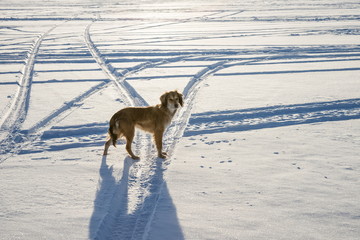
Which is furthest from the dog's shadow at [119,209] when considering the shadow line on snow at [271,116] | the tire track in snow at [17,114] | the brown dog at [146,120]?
the shadow line on snow at [271,116]

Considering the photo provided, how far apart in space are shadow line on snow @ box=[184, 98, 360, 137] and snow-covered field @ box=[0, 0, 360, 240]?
0.12 feet

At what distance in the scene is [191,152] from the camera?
644 cm

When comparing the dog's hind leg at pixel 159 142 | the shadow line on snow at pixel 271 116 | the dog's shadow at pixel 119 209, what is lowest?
the dog's shadow at pixel 119 209

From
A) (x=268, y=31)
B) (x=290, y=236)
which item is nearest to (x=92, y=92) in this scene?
(x=290, y=236)

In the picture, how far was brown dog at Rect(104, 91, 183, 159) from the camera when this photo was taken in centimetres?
602

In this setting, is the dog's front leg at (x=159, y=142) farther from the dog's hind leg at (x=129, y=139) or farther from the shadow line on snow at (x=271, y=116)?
the shadow line on snow at (x=271, y=116)

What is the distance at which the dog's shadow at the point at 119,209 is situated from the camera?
415cm

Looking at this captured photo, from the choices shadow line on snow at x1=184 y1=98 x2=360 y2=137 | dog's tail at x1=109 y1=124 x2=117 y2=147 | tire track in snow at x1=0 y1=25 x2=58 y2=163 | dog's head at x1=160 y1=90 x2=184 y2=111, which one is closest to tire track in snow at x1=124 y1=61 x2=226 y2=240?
shadow line on snow at x1=184 y1=98 x2=360 y2=137

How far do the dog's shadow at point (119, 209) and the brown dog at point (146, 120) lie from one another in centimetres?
57

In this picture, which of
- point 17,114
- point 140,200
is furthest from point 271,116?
point 17,114

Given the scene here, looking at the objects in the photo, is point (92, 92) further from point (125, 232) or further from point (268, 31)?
point (268, 31)

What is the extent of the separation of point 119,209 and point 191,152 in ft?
6.83

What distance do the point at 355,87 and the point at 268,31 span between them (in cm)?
1312

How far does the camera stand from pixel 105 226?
166 inches
